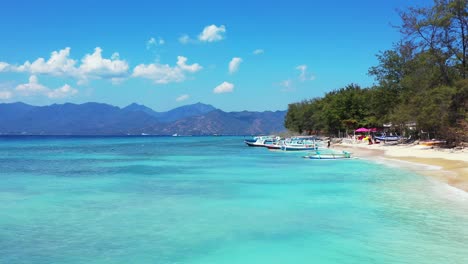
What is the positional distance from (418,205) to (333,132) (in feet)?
256

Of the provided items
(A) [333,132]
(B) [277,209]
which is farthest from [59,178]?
(A) [333,132]

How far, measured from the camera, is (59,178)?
92.7ft

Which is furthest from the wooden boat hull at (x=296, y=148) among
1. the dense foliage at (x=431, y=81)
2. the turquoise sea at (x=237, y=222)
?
the turquoise sea at (x=237, y=222)

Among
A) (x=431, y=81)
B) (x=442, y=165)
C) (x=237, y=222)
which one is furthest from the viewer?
(x=431, y=81)

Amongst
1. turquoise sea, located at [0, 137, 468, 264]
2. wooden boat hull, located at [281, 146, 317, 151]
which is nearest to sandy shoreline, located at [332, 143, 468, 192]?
turquoise sea, located at [0, 137, 468, 264]

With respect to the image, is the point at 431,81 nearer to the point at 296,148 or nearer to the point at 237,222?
the point at 296,148

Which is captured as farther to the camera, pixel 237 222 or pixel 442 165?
pixel 442 165

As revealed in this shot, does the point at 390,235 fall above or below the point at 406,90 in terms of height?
below

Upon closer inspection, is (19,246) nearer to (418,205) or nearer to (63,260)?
(63,260)

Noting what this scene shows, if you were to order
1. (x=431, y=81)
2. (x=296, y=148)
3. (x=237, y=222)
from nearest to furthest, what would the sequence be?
(x=237, y=222) → (x=431, y=81) → (x=296, y=148)

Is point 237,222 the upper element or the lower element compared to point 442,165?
lower

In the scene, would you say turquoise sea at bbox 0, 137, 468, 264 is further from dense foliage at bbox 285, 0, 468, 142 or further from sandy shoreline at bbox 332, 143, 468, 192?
dense foliage at bbox 285, 0, 468, 142

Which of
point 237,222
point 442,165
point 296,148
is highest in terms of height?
point 296,148

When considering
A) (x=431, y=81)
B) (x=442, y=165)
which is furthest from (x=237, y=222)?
(x=431, y=81)
